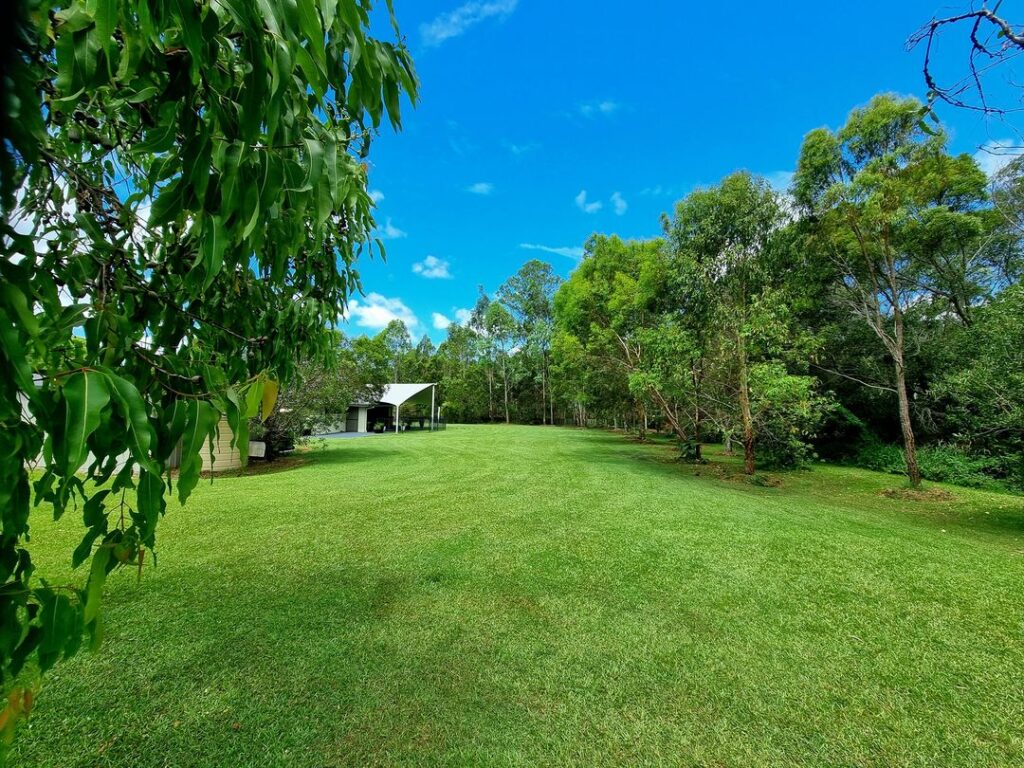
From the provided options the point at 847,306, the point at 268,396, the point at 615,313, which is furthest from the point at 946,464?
the point at 268,396

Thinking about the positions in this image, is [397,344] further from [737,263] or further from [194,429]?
[194,429]

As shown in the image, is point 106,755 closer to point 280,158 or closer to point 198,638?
point 198,638

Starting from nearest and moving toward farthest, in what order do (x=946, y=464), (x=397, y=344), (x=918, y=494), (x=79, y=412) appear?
1. (x=79, y=412)
2. (x=918, y=494)
3. (x=946, y=464)
4. (x=397, y=344)

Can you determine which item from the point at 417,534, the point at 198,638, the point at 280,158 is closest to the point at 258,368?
the point at 280,158

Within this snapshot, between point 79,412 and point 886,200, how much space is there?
1061cm

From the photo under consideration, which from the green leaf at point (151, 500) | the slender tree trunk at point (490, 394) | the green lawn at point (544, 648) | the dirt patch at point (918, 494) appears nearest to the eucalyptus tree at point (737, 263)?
the dirt patch at point (918, 494)

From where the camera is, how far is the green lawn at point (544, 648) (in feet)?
5.68

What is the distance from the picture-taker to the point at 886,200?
734 centimetres

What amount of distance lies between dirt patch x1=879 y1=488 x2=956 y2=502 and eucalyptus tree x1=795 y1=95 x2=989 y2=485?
0.41 m

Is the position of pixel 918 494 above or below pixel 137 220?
below

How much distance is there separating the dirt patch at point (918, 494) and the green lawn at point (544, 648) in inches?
93.8

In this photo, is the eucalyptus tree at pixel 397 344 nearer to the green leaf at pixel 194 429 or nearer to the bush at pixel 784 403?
the bush at pixel 784 403

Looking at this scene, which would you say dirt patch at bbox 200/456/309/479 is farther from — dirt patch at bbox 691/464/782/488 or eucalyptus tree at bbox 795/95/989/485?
eucalyptus tree at bbox 795/95/989/485

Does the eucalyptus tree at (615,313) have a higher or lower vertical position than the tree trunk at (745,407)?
higher
